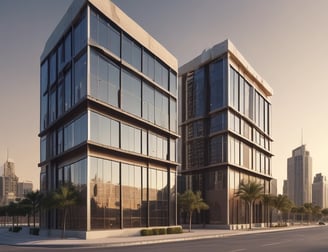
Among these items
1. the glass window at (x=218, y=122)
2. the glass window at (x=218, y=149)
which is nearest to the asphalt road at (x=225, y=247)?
the glass window at (x=218, y=149)

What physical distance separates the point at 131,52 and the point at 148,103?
667 centimetres

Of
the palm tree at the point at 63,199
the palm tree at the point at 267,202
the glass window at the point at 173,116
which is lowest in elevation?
the palm tree at the point at 267,202

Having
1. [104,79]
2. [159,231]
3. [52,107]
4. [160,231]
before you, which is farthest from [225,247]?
[52,107]

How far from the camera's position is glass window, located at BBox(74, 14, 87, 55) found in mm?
42781

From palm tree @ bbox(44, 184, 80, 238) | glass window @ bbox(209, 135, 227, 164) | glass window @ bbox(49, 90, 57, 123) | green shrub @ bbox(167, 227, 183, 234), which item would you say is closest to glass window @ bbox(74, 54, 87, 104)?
glass window @ bbox(49, 90, 57, 123)

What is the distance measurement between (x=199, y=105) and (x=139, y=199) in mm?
32059

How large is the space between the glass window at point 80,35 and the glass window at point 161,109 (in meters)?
13.4

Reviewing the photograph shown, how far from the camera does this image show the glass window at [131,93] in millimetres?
47312

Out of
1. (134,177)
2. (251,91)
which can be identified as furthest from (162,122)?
(251,91)

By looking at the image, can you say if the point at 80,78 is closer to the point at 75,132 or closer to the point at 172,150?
the point at 75,132

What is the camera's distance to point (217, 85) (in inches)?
2872

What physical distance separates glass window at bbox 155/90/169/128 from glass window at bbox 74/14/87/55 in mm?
13408

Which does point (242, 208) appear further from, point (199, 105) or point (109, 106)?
point (109, 106)

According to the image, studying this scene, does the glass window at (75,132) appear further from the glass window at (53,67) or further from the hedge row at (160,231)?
the hedge row at (160,231)
